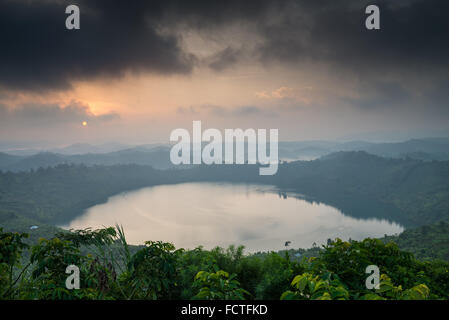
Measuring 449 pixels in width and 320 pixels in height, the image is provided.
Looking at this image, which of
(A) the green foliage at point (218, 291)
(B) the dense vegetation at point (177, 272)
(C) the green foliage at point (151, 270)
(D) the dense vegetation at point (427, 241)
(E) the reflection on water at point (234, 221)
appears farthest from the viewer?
(E) the reflection on water at point (234, 221)

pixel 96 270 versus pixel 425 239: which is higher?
pixel 96 270

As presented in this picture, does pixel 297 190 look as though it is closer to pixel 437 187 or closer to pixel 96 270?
pixel 437 187

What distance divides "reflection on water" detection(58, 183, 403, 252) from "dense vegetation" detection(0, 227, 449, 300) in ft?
162

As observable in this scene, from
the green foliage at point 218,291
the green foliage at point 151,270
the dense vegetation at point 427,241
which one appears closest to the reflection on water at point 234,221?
the dense vegetation at point 427,241

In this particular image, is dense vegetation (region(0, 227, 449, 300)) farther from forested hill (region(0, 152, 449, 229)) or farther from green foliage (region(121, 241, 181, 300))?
forested hill (region(0, 152, 449, 229))

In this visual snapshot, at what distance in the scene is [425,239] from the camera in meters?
41.3

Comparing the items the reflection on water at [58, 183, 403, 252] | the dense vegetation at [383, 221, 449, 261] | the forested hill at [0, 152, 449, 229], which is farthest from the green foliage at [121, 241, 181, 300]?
the forested hill at [0, 152, 449, 229]

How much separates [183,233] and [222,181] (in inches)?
3777

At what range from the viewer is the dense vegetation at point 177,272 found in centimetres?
267

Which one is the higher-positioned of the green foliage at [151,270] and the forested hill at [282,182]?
the green foliage at [151,270]

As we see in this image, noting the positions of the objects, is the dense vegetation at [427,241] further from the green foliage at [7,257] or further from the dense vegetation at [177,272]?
the green foliage at [7,257]

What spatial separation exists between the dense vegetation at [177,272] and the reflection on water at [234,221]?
162 ft

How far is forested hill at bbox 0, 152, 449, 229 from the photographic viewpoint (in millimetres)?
98500

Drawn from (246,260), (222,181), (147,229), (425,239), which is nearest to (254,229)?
(147,229)
